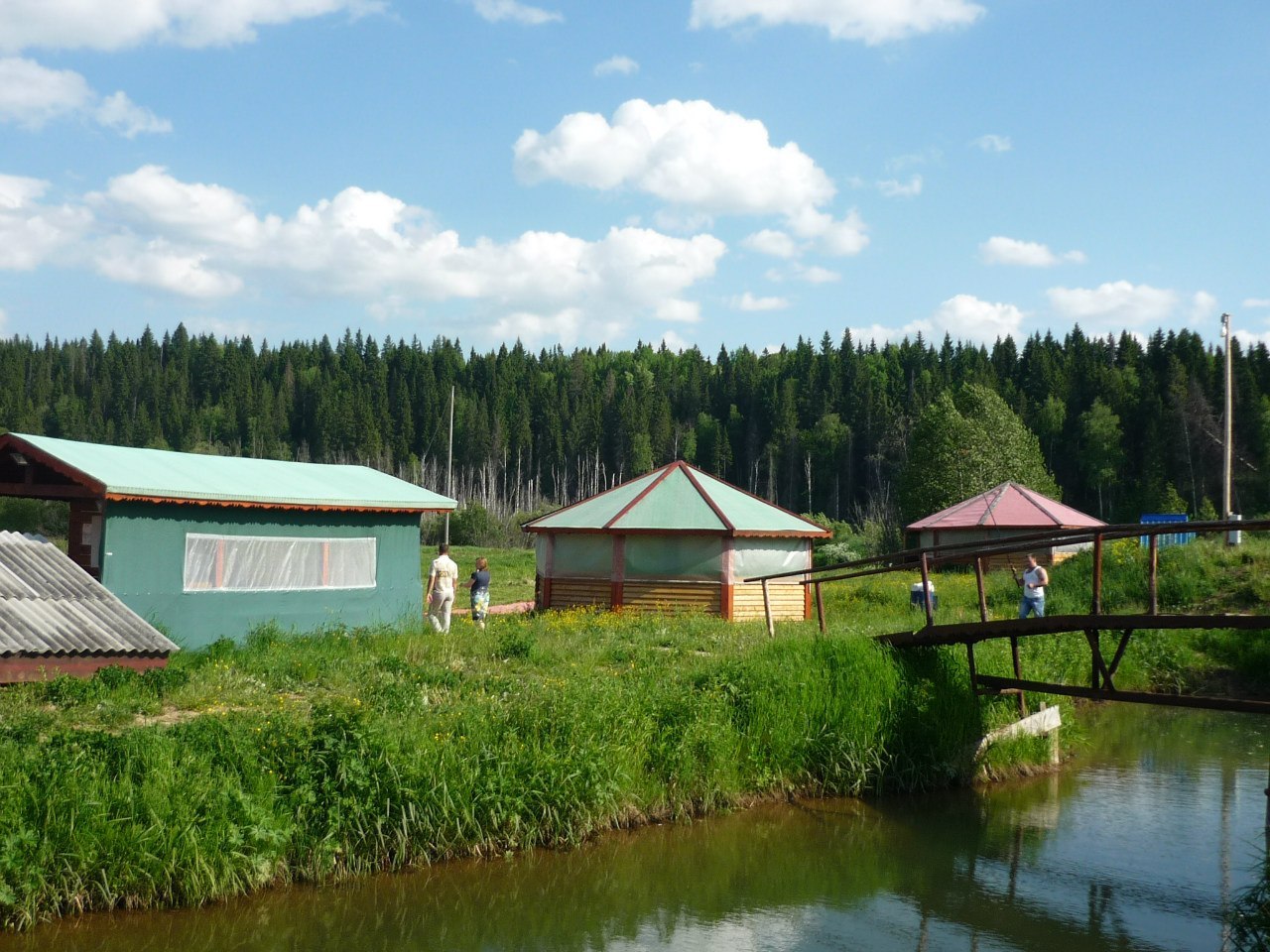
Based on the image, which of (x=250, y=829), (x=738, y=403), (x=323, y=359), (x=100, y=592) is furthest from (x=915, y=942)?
(x=323, y=359)

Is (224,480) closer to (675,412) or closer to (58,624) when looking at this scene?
(58,624)

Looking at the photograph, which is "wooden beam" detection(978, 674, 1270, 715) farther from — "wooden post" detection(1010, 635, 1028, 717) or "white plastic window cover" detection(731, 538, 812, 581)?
"white plastic window cover" detection(731, 538, 812, 581)

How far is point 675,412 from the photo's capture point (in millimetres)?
123562

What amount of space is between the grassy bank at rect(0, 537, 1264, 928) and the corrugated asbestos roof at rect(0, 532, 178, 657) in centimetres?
47

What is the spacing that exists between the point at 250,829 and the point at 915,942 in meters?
5.94

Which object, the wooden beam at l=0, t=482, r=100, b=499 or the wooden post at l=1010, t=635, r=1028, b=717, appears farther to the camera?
the wooden beam at l=0, t=482, r=100, b=499

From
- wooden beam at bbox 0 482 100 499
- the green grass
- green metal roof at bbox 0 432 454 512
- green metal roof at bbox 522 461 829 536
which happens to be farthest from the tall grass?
the green grass

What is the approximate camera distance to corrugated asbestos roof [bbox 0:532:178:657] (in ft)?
40.2

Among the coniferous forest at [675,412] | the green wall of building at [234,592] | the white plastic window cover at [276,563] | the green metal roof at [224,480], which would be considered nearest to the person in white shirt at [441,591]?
the green wall of building at [234,592]

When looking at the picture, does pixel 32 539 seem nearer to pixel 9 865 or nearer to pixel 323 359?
pixel 9 865

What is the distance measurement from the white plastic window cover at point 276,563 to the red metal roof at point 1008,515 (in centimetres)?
2529

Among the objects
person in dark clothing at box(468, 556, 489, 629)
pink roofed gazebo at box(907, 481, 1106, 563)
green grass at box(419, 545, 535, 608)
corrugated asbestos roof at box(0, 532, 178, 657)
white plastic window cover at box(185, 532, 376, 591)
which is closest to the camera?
corrugated asbestos roof at box(0, 532, 178, 657)

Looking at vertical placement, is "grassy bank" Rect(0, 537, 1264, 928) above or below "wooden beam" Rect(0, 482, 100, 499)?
below

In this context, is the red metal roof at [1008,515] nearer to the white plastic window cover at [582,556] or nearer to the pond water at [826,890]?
the white plastic window cover at [582,556]
